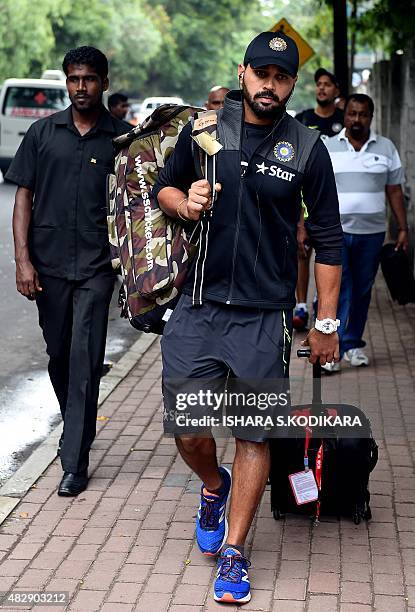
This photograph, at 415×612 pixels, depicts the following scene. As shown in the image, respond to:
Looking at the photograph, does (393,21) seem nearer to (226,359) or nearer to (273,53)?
(273,53)

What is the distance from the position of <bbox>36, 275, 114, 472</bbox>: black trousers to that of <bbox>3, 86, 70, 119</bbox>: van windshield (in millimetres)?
19023

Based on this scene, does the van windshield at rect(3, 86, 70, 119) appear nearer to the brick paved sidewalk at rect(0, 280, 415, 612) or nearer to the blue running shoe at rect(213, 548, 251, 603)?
the brick paved sidewalk at rect(0, 280, 415, 612)

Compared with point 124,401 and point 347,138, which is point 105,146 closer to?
point 124,401

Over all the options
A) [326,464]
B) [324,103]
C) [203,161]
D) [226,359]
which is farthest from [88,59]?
[324,103]

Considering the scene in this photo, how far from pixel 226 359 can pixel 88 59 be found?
6.26 feet

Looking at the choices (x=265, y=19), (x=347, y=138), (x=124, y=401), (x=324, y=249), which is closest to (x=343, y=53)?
(x=347, y=138)

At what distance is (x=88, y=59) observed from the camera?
5.82 m

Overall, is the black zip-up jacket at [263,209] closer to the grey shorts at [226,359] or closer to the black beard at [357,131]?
the grey shorts at [226,359]

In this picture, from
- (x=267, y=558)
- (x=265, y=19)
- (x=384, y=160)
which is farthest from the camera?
(x=265, y=19)

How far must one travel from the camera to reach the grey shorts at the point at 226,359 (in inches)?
186

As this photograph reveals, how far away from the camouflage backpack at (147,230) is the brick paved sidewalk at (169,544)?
3.19ft

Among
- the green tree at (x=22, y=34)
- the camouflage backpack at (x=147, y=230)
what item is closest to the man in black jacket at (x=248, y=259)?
the camouflage backpack at (x=147, y=230)

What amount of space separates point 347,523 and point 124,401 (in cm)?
266

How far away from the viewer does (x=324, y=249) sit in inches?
191
